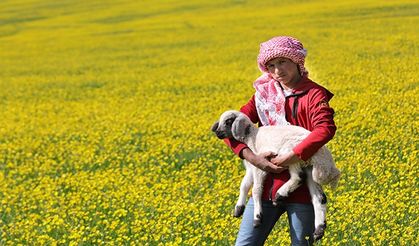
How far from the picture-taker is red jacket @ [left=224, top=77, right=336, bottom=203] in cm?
432

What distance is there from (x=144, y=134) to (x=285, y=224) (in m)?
6.61

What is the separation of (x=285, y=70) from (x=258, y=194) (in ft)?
2.39

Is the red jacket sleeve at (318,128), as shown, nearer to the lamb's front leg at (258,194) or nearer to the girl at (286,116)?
the girl at (286,116)

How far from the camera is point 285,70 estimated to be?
4.59 metres

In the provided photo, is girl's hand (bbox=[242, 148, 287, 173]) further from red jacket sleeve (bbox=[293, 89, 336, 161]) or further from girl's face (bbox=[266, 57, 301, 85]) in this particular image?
girl's face (bbox=[266, 57, 301, 85])

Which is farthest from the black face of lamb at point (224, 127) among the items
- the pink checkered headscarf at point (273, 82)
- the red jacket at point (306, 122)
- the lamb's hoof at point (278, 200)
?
the lamb's hoof at point (278, 200)

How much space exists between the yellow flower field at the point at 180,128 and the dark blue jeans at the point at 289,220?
2.71ft

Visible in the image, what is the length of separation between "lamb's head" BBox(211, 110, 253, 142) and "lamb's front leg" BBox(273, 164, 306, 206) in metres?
0.37

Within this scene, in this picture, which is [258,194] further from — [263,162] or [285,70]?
[285,70]

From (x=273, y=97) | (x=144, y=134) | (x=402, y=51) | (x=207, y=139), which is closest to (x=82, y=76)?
(x=402, y=51)

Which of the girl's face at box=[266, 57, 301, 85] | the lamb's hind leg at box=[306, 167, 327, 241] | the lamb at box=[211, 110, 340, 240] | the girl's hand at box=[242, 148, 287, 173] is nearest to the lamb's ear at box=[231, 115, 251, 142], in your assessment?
the lamb at box=[211, 110, 340, 240]

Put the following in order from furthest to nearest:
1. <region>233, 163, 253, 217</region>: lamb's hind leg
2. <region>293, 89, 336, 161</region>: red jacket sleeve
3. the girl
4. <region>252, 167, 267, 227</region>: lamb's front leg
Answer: <region>233, 163, 253, 217</region>: lamb's hind leg → <region>252, 167, 267, 227</region>: lamb's front leg → the girl → <region>293, 89, 336, 161</region>: red jacket sleeve

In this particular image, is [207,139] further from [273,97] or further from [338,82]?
[273,97]

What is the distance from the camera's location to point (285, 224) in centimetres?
699
